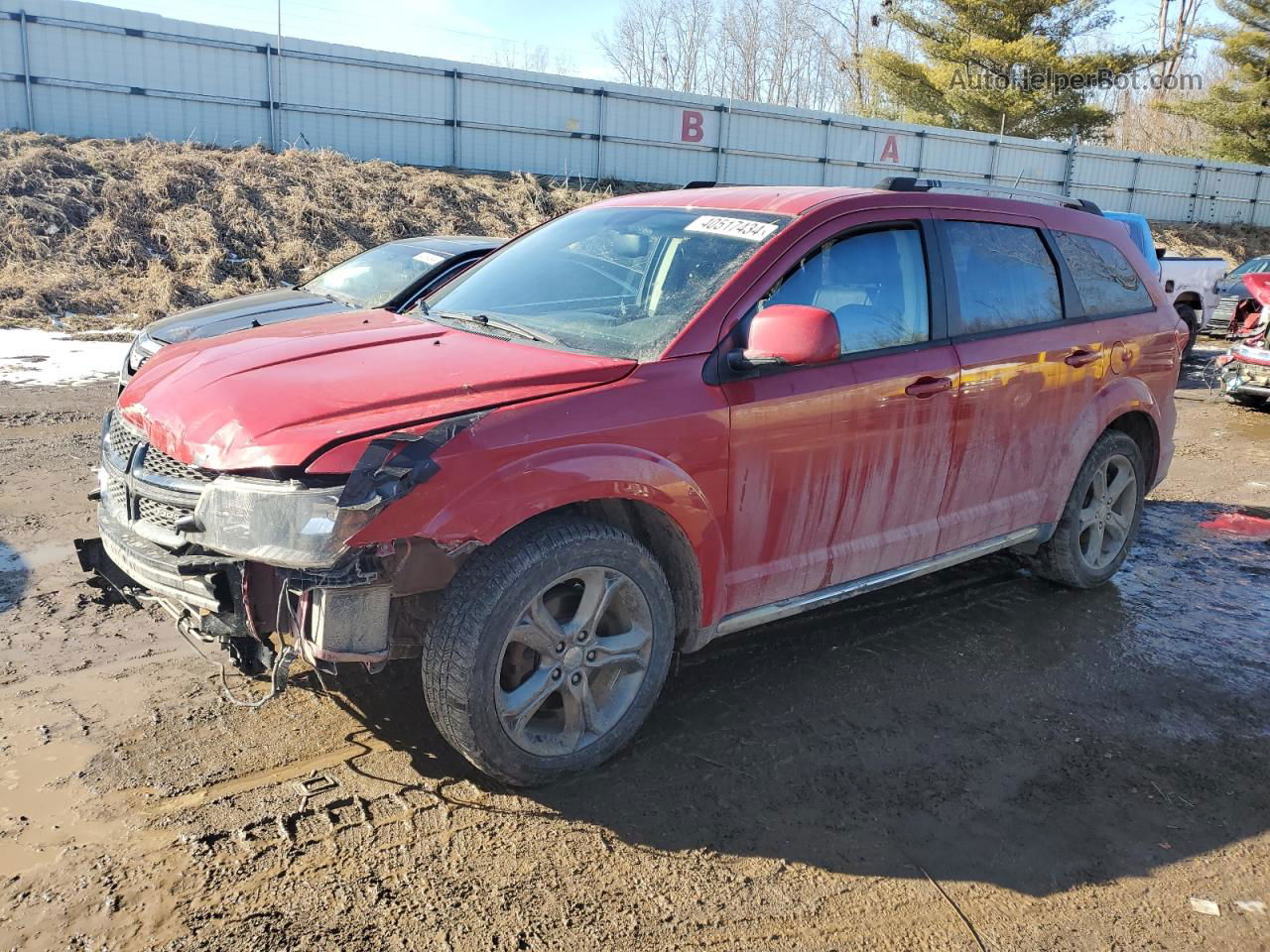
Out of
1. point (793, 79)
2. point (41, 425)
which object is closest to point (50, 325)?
point (41, 425)

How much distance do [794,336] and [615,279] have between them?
92 cm

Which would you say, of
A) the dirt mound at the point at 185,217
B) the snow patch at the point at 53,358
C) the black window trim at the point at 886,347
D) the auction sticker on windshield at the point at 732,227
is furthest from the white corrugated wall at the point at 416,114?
the black window trim at the point at 886,347

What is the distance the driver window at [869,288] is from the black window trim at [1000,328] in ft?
0.44

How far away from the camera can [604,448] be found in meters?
3.14

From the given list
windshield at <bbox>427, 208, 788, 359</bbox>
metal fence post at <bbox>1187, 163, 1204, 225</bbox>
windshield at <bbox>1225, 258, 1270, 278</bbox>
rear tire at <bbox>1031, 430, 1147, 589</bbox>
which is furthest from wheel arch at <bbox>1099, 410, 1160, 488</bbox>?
metal fence post at <bbox>1187, 163, 1204, 225</bbox>

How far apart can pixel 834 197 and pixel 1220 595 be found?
3.27 meters

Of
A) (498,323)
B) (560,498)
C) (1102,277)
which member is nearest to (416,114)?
(1102,277)

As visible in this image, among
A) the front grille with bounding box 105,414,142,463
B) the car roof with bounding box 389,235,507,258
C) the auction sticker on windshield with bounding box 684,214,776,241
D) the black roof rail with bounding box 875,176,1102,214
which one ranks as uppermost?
the black roof rail with bounding box 875,176,1102,214

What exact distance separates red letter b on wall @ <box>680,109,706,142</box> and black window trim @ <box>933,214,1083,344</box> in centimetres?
2103

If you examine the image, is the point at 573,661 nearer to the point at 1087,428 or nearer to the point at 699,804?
the point at 699,804

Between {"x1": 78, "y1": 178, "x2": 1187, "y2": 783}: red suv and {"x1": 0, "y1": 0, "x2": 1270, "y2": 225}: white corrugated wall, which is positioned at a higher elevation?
{"x1": 0, "y1": 0, "x2": 1270, "y2": 225}: white corrugated wall

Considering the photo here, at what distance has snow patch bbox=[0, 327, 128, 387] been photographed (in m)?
9.55

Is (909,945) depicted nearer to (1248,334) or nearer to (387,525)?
(387,525)

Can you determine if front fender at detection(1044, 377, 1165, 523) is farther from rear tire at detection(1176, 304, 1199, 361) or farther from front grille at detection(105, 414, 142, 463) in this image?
rear tire at detection(1176, 304, 1199, 361)
